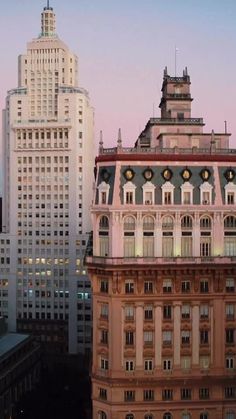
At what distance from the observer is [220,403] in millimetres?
77250

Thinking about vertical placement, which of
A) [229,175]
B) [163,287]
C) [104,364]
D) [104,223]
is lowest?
[104,364]

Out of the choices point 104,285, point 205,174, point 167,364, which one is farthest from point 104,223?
point 167,364

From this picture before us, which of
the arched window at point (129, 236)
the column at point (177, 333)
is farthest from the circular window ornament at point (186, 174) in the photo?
the column at point (177, 333)

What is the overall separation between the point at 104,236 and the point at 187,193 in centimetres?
1072

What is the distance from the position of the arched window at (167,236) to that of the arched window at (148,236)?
1.28m

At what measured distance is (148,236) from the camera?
3063 inches

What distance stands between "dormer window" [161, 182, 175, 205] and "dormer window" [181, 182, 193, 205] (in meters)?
1.28

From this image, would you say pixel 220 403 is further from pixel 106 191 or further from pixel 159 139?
pixel 159 139

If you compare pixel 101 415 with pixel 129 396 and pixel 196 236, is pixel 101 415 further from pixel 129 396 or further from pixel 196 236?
pixel 196 236

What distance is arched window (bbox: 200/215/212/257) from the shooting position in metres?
78.6

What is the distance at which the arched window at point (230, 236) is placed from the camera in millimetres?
79062

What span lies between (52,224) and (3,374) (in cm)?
6269

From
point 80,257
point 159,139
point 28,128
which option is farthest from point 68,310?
point 159,139

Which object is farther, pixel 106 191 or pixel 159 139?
pixel 159 139
